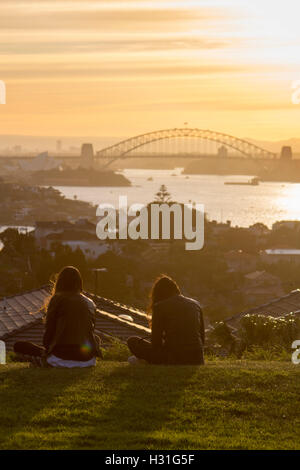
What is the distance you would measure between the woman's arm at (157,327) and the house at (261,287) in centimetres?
3677

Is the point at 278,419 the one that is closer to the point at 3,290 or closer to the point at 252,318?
the point at 252,318

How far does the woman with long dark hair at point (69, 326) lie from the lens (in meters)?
7.43

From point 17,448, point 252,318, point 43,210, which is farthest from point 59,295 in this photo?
point 43,210

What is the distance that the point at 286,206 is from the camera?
6437 inches

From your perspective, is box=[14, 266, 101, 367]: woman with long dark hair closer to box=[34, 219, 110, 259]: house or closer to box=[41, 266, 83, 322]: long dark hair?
box=[41, 266, 83, 322]: long dark hair

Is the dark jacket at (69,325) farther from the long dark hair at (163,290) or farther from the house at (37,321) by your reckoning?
the house at (37,321)

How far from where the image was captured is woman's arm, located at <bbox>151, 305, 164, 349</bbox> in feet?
24.3

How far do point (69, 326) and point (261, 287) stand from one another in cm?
4118

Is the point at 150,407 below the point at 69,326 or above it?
below

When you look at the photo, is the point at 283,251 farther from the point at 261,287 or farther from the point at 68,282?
the point at 68,282

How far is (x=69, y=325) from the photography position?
7430mm

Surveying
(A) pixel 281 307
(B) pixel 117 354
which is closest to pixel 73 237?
(A) pixel 281 307

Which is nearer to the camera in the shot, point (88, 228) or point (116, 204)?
point (88, 228)

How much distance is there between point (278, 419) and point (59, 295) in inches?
94.5
